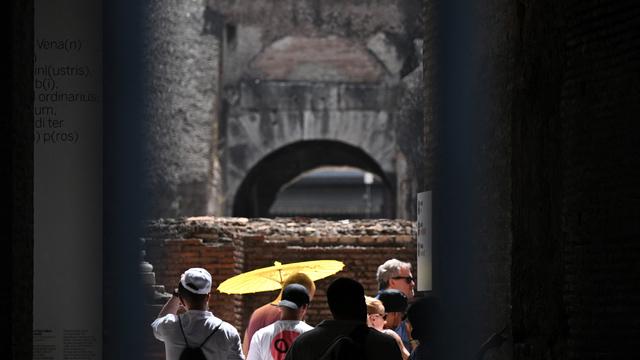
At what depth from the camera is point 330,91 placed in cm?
2298

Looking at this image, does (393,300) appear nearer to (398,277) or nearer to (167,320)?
(398,277)

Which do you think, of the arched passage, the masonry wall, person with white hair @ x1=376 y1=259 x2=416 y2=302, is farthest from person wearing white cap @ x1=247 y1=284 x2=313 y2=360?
the arched passage

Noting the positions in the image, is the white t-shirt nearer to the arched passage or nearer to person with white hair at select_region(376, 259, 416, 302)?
person with white hair at select_region(376, 259, 416, 302)

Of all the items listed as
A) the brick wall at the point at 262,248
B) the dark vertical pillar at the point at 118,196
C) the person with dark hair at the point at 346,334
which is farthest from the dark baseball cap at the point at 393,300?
the brick wall at the point at 262,248

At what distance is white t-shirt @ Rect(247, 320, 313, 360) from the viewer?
557 cm

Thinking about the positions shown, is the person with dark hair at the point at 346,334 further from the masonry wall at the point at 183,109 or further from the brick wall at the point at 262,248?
the masonry wall at the point at 183,109

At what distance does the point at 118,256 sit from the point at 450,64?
3.99 metres

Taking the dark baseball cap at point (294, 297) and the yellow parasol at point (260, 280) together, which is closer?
the dark baseball cap at point (294, 297)

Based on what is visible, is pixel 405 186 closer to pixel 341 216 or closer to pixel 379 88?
pixel 379 88

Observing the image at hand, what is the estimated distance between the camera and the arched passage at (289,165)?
24.2 m

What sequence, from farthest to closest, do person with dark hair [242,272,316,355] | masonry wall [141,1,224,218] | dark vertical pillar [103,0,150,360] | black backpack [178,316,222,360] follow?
masonry wall [141,1,224,218], person with dark hair [242,272,316,355], black backpack [178,316,222,360], dark vertical pillar [103,0,150,360]

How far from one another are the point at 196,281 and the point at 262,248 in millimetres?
8001

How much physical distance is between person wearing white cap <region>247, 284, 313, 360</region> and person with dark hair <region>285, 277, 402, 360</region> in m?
0.98
